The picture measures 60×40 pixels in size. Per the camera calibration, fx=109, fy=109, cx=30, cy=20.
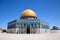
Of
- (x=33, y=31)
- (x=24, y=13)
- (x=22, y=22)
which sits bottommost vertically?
(x=33, y=31)

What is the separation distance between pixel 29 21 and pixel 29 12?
626 centimetres

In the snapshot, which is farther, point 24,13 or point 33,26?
point 24,13

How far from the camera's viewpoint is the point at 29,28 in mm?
38281

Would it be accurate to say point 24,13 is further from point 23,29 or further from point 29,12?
point 23,29

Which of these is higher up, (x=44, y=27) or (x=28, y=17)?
(x=28, y=17)

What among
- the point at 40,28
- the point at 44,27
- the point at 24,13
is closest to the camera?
the point at 40,28

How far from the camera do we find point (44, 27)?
40.6 m

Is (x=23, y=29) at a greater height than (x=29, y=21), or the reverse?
(x=29, y=21)

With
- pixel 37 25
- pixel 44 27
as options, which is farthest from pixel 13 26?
pixel 44 27

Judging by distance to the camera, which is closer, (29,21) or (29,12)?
(29,21)

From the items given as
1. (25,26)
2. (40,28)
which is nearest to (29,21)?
(25,26)

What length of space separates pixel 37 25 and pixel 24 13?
8832 millimetres

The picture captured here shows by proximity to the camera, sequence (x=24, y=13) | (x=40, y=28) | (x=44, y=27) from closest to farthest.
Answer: (x=40, y=28) < (x=44, y=27) < (x=24, y=13)

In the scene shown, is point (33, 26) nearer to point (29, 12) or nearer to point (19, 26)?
point (19, 26)
